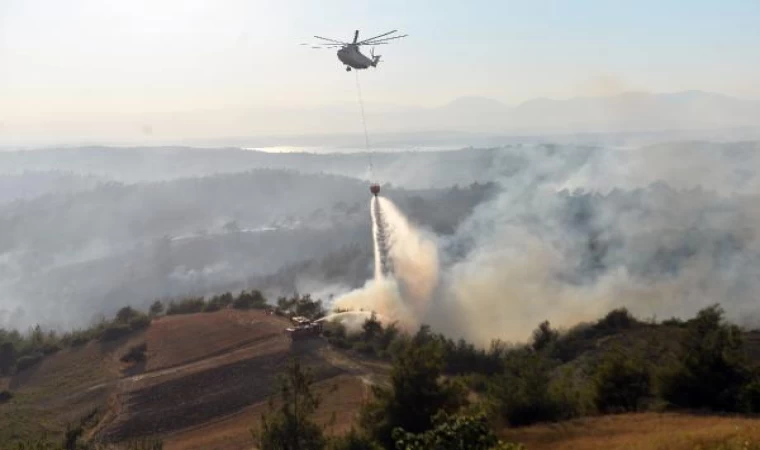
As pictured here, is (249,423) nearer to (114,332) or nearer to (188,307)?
(114,332)

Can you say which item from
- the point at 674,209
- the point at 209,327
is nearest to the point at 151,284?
the point at 209,327

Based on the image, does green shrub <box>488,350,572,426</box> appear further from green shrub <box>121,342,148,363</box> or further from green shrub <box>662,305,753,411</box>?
green shrub <box>121,342,148,363</box>

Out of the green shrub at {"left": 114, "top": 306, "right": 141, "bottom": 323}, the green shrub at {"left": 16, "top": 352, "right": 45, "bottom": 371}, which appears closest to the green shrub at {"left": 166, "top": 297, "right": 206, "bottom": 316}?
the green shrub at {"left": 114, "top": 306, "right": 141, "bottom": 323}

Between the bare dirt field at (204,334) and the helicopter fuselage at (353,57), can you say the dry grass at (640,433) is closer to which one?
the helicopter fuselage at (353,57)

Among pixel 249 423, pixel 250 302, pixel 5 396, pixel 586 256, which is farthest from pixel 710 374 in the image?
pixel 586 256

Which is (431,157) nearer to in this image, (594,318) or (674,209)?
(674,209)
